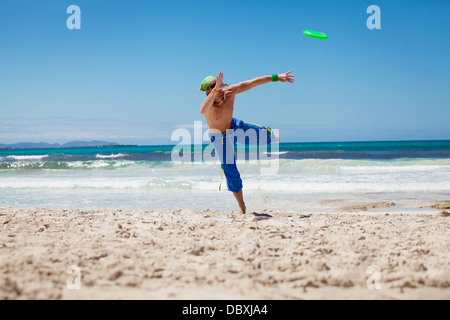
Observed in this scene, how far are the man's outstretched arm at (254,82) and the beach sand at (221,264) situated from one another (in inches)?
68.9

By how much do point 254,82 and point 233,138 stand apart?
797 mm

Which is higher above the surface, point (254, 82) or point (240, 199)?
point (254, 82)

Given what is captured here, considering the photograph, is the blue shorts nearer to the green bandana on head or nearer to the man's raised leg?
the man's raised leg

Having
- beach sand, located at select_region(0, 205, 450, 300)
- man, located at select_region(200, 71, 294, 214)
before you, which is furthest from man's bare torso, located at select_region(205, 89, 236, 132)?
beach sand, located at select_region(0, 205, 450, 300)

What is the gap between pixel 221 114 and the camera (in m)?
4.50

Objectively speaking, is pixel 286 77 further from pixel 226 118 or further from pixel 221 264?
pixel 221 264

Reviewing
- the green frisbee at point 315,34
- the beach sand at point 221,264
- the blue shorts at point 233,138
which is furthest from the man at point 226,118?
the beach sand at point 221,264

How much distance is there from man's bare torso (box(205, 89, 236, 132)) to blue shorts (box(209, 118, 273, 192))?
90 mm

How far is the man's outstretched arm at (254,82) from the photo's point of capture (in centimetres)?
416

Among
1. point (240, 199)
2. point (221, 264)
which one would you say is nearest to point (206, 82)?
point (240, 199)

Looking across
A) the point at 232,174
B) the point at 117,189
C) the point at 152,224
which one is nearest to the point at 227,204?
the point at 232,174

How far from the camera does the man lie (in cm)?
420
